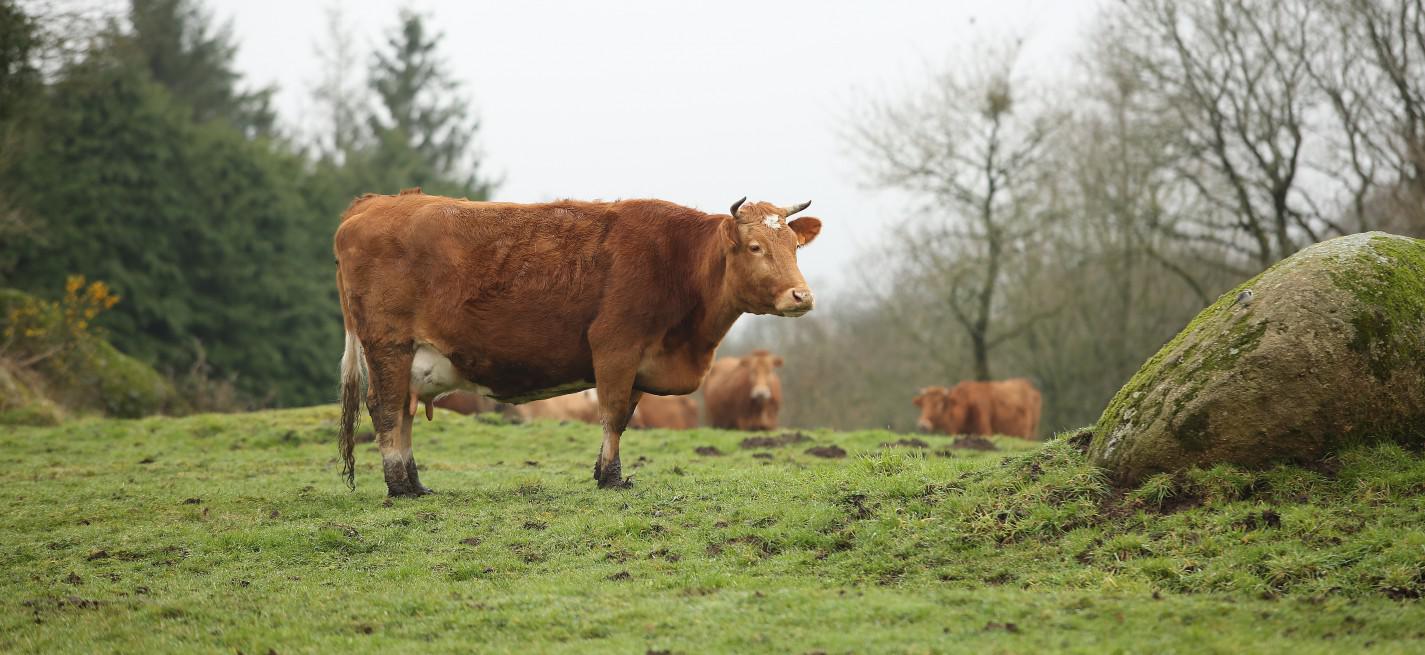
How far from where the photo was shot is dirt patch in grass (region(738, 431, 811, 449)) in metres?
16.0

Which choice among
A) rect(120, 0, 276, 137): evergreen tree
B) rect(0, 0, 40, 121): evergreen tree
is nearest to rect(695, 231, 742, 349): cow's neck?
rect(0, 0, 40, 121): evergreen tree

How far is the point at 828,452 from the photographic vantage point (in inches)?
567

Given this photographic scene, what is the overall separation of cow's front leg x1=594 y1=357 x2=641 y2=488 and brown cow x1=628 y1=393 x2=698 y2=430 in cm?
1529

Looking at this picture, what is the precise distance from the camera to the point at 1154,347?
3731 centimetres

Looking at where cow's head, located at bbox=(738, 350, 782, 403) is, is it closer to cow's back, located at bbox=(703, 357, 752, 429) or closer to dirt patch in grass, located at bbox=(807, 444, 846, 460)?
cow's back, located at bbox=(703, 357, 752, 429)

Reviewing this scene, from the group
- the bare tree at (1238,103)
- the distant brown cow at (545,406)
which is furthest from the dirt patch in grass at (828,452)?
the bare tree at (1238,103)

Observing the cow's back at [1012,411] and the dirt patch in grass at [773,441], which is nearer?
the dirt patch in grass at [773,441]

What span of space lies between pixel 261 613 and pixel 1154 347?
1374 inches

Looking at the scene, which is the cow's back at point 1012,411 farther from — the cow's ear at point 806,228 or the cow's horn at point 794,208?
the cow's horn at point 794,208

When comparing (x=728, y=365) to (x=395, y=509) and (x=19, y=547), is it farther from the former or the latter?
(x=19, y=547)

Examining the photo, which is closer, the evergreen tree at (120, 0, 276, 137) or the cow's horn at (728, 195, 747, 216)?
the cow's horn at (728, 195, 747, 216)

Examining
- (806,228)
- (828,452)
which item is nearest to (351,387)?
(806,228)

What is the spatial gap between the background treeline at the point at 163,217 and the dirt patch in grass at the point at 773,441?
14.5 meters

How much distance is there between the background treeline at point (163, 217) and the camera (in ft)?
92.6
